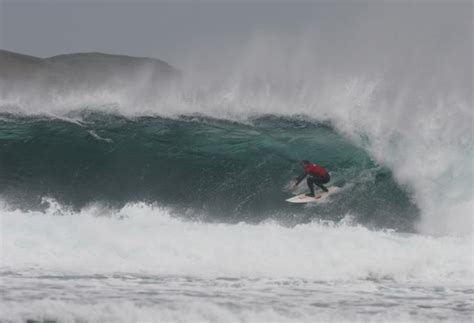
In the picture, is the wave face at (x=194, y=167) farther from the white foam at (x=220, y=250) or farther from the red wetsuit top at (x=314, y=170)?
the white foam at (x=220, y=250)

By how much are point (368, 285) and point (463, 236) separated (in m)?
4.55

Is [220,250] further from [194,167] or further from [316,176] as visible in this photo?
[194,167]

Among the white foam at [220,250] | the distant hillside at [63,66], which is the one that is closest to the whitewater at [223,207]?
the white foam at [220,250]

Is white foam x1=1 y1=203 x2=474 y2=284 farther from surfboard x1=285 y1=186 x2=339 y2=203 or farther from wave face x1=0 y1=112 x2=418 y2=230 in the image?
wave face x1=0 y1=112 x2=418 y2=230

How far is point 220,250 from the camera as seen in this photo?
12320mm

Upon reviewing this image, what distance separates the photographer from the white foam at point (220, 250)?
11609 mm

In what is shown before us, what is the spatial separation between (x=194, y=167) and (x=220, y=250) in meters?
5.25

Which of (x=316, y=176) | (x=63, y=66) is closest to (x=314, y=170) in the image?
(x=316, y=176)

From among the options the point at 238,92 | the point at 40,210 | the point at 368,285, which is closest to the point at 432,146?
the point at 238,92

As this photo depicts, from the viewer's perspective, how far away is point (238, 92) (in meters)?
19.9

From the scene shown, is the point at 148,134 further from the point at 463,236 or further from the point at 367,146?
the point at 463,236

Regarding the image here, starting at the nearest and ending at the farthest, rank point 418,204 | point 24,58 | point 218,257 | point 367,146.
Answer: point 218,257 → point 418,204 → point 367,146 → point 24,58

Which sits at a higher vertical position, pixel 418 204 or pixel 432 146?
pixel 432 146

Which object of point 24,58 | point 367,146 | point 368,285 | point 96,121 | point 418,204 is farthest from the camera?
point 24,58
